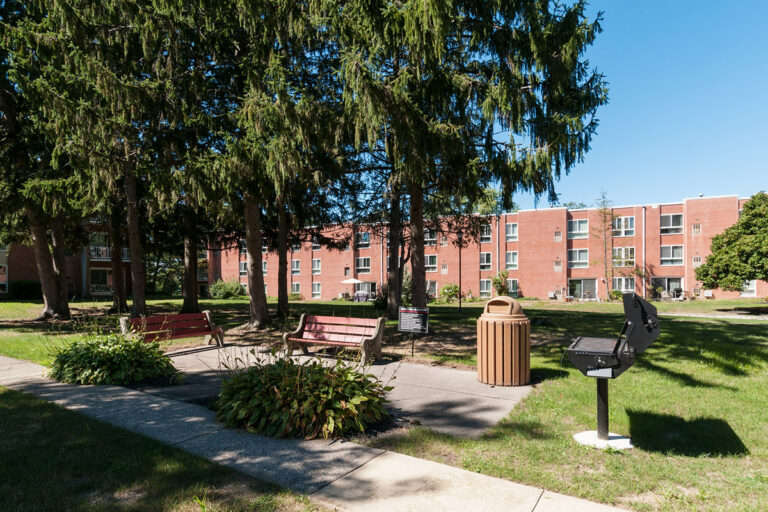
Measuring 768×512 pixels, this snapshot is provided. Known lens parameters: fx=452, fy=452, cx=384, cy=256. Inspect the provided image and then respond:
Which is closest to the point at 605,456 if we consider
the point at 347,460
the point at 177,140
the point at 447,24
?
the point at 347,460

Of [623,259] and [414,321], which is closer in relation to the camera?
[414,321]

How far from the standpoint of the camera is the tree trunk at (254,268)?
13555mm

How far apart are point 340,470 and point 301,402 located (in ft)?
4.02

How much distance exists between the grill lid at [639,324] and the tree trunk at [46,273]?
782 inches

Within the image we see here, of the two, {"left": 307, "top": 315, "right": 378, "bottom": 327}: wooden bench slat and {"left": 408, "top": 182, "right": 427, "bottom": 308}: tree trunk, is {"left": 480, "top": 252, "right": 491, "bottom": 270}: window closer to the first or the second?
{"left": 408, "top": 182, "right": 427, "bottom": 308}: tree trunk

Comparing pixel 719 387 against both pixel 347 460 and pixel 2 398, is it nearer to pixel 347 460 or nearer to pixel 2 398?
pixel 347 460

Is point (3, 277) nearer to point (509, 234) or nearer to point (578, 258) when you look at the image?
point (509, 234)

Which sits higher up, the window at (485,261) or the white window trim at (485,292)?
the window at (485,261)

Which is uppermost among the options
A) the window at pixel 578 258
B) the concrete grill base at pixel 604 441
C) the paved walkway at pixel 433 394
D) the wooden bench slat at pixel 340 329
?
the window at pixel 578 258

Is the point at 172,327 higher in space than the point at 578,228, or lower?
lower

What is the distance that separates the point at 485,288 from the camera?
49.8 meters

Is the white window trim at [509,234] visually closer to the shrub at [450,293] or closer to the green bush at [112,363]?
the shrub at [450,293]

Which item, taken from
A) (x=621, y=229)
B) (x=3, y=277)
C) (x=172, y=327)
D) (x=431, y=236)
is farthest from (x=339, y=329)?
(x=3, y=277)

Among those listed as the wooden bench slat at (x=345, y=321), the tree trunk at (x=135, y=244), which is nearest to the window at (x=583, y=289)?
the tree trunk at (x=135, y=244)
